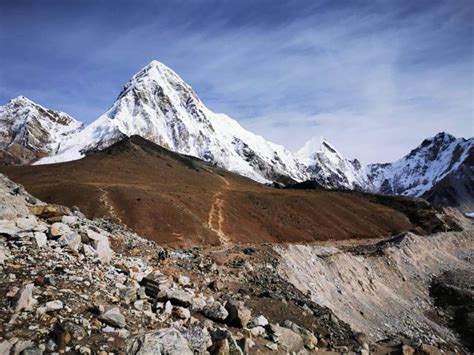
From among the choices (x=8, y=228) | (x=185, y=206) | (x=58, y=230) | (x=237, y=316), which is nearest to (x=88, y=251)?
(x=58, y=230)

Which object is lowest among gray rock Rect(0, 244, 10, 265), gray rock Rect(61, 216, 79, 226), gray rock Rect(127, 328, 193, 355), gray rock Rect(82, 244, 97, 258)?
gray rock Rect(127, 328, 193, 355)

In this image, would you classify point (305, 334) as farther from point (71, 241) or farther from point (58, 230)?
point (58, 230)

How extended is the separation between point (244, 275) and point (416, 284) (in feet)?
93.6

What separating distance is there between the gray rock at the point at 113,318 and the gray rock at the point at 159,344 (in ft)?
2.60

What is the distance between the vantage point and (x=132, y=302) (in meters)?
13.6

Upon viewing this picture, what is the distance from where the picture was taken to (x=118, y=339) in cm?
1121

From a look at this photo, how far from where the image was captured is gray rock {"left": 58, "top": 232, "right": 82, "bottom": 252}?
15.4 metres

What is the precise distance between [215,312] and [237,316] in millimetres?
Result: 810

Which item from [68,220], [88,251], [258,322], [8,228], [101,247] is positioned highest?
[68,220]

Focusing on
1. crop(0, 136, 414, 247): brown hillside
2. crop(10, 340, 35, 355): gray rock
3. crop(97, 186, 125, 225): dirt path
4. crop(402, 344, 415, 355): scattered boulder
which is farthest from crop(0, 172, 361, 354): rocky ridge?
crop(97, 186, 125, 225): dirt path

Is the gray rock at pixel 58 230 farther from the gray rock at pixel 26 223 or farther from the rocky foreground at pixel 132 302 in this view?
the gray rock at pixel 26 223

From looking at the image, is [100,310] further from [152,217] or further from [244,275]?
[152,217]

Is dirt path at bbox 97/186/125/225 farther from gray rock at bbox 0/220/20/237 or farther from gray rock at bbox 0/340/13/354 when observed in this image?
gray rock at bbox 0/340/13/354

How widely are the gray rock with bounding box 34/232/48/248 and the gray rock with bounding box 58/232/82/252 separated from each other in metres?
0.57
